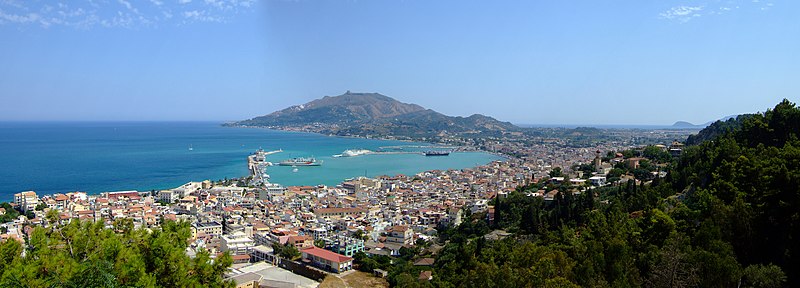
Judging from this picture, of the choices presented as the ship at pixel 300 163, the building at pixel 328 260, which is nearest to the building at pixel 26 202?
the building at pixel 328 260

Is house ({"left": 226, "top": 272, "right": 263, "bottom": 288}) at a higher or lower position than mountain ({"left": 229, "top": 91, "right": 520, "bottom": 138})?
lower

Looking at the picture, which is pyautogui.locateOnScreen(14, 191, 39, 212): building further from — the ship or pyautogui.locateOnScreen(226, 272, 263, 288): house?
the ship

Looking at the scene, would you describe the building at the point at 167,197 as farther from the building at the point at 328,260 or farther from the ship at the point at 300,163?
the ship at the point at 300,163

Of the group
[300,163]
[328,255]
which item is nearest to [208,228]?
[328,255]

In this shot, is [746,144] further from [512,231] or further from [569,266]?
[569,266]

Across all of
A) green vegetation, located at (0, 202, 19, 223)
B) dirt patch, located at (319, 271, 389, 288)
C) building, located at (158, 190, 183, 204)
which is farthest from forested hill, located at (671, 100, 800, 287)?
building, located at (158, 190, 183, 204)

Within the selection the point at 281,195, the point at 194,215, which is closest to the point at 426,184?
the point at 281,195
